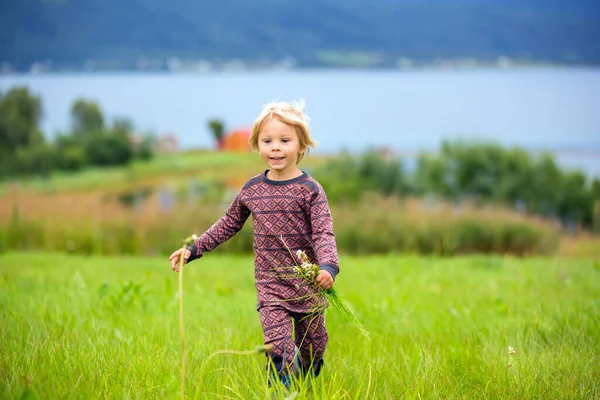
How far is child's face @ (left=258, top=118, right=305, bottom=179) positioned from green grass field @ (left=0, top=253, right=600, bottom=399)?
102 cm

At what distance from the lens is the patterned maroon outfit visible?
141 inches

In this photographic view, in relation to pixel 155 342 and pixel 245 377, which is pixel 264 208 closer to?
pixel 245 377

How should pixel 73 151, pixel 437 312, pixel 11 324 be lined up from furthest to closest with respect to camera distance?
pixel 73 151 → pixel 437 312 → pixel 11 324

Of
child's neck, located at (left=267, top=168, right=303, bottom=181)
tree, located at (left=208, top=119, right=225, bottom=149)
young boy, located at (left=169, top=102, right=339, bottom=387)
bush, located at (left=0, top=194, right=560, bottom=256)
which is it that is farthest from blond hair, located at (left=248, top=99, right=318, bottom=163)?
tree, located at (left=208, top=119, right=225, bottom=149)

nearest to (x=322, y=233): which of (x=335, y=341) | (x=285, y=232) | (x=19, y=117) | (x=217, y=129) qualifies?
(x=285, y=232)

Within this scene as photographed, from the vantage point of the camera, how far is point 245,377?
3582 millimetres

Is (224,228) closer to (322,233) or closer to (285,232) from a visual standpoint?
(285,232)

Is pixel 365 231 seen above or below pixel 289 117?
below

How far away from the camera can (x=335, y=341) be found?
472cm

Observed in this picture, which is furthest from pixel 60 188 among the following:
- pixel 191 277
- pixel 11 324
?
pixel 11 324

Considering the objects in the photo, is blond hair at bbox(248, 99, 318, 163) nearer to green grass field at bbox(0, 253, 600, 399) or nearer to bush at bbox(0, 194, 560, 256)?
green grass field at bbox(0, 253, 600, 399)

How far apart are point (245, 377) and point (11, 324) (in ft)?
5.86

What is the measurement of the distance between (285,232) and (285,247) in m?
0.08

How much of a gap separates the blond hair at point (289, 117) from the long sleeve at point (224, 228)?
38 cm
